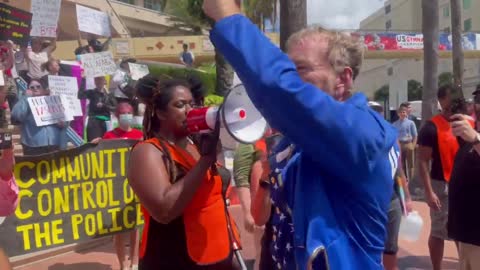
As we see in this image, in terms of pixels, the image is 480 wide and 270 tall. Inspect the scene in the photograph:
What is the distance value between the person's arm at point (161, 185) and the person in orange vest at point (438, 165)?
383cm

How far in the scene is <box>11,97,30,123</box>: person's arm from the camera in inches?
292

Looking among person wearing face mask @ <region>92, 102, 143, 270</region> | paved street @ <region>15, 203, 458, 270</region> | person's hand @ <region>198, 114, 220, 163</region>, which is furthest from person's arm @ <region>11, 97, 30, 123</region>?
person's hand @ <region>198, 114, 220, 163</region>

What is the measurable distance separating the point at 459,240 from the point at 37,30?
16.3 feet

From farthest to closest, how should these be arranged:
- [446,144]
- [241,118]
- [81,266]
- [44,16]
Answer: [44,16] → [81,266] → [446,144] → [241,118]

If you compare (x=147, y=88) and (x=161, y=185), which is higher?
(x=147, y=88)

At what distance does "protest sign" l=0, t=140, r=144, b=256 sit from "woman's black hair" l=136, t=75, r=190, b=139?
→ 2.65 m

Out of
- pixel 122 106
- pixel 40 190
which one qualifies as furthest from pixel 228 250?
pixel 122 106

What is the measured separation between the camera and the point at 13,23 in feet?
19.0

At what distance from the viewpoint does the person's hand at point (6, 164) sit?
2.73m

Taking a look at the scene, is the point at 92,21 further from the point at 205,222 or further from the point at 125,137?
the point at 205,222

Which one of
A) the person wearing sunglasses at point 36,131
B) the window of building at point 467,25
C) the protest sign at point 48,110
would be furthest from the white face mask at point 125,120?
the window of building at point 467,25

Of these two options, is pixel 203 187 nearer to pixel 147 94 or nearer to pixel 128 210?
pixel 147 94

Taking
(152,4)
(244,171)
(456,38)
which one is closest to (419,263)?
(244,171)

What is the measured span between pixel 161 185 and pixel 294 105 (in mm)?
1360
